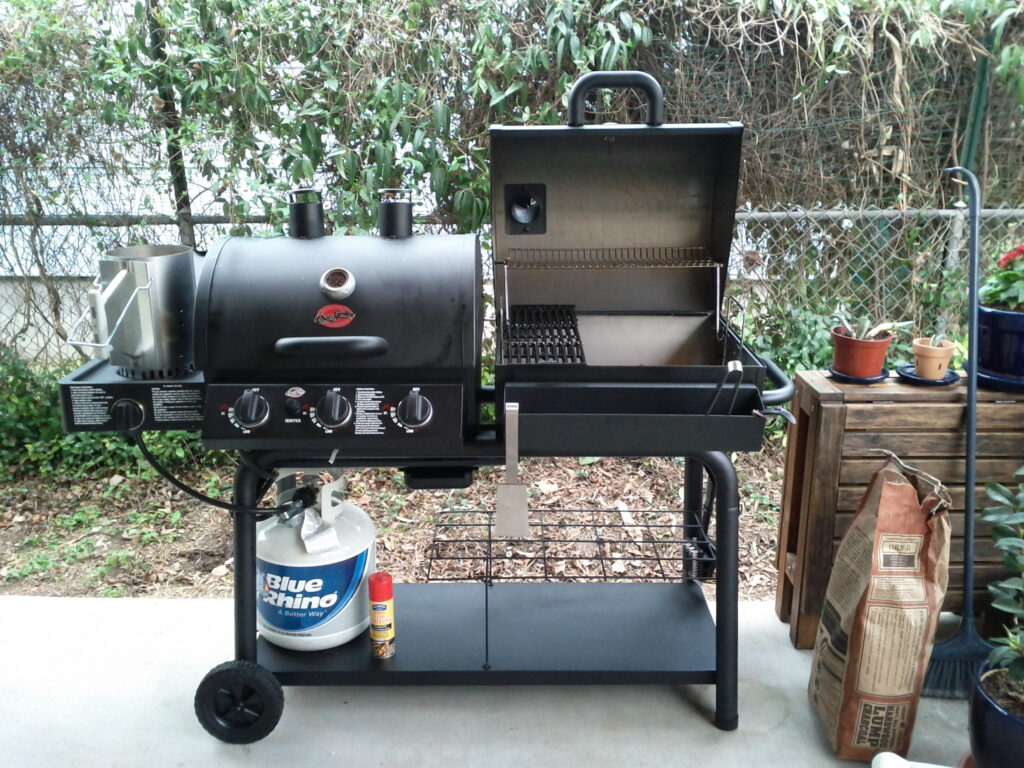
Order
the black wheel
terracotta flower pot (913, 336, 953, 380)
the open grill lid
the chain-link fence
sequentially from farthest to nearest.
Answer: the chain-link fence < terracotta flower pot (913, 336, 953, 380) < the open grill lid < the black wheel

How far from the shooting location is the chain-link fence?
131 inches

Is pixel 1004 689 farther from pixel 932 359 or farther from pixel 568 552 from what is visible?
pixel 568 552

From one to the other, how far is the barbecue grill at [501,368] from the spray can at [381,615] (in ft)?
0.14

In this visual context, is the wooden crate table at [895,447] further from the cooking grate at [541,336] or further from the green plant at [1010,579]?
the cooking grate at [541,336]

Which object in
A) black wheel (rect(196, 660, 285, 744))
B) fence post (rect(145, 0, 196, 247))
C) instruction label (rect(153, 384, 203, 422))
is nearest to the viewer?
instruction label (rect(153, 384, 203, 422))

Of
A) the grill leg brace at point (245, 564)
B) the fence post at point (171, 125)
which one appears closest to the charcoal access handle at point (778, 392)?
the grill leg brace at point (245, 564)

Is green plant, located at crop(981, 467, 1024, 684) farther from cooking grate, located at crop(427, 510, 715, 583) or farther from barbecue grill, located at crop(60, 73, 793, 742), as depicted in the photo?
cooking grate, located at crop(427, 510, 715, 583)

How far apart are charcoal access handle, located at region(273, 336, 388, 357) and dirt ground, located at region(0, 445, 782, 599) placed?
42.0 inches

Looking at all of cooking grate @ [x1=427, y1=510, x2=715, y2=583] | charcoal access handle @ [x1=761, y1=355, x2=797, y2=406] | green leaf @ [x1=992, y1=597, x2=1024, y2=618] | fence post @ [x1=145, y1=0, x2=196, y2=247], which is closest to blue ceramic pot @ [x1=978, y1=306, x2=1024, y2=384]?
green leaf @ [x1=992, y1=597, x2=1024, y2=618]

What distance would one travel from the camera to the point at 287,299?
154 centimetres

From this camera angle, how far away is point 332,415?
1.49 m

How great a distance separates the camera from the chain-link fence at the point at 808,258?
333 cm

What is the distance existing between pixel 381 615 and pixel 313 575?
178mm

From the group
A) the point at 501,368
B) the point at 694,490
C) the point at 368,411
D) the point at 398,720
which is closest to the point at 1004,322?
the point at 694,490
